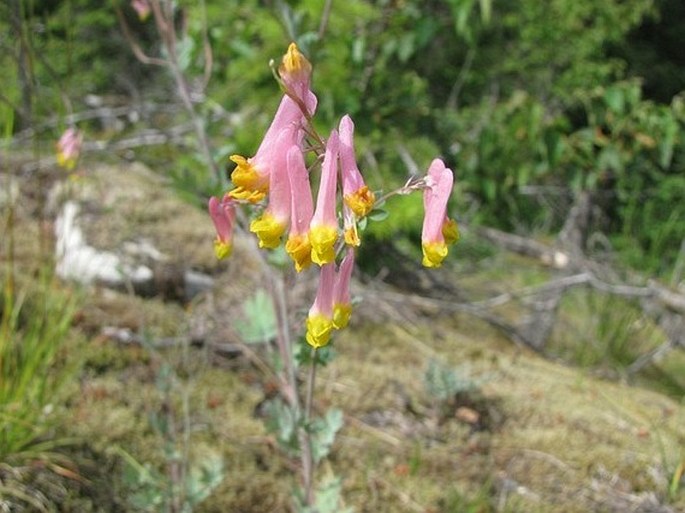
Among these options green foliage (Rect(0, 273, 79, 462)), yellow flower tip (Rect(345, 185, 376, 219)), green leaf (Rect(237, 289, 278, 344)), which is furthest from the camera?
green foliage (Rect(0, 273, 79, 462))

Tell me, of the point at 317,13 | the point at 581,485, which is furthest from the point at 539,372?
the point at 317,13

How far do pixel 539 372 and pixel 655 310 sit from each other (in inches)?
31.5

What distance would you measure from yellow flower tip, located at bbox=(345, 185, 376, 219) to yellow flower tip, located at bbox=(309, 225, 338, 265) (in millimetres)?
40

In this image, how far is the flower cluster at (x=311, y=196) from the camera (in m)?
0.95

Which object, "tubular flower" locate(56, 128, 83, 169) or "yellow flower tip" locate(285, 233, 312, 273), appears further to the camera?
"tubular flower" locate(56, 128, 83, 169)

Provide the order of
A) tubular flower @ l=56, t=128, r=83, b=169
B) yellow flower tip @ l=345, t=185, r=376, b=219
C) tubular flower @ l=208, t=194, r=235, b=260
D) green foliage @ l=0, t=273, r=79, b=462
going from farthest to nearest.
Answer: tubular flower @ l=56, t=128, r=83, b=169 → green foliage @ l=0, t=273, r=79, b=462 → tubular flower @ l=208, t=194, r=235, b=260 → yellow flower tip @ l=345, t=185, r=376, b=219

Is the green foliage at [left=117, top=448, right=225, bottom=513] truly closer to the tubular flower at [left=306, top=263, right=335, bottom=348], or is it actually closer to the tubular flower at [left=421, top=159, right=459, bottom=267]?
the tubular flower at [left=306, top=263, right=335, bottom=348]

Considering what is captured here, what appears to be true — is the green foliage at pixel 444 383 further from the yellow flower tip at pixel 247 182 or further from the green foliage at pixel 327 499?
the yellow flower tip at pixel 247 182

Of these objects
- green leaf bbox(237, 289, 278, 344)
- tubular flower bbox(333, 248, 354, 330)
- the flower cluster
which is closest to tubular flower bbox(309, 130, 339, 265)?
the flower cluster

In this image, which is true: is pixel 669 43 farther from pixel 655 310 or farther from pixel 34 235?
pixel 34 235

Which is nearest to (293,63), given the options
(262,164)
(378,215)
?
(262,164)

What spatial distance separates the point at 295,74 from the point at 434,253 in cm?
31

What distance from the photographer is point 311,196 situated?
0.99 metres

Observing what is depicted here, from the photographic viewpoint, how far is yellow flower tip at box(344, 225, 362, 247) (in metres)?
0.94
